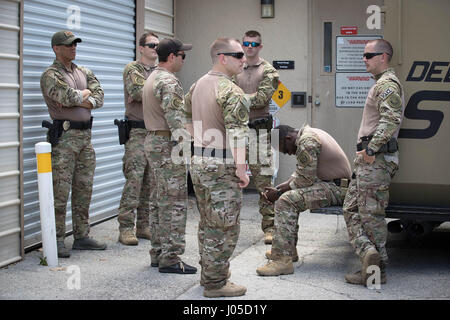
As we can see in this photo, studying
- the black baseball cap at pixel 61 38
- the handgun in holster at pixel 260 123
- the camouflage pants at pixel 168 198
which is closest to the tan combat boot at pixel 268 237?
the handgun in holster at pixel 260 123

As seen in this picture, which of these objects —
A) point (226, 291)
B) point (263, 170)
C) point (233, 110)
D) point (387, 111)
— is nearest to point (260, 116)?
point (263, 170)

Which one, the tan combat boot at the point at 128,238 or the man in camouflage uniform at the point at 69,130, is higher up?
the man in camouflage uniform at the point at 69,130

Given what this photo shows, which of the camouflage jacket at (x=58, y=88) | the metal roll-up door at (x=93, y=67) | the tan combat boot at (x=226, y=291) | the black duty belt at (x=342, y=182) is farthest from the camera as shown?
the metal roll-up door at (x=93, y=67)

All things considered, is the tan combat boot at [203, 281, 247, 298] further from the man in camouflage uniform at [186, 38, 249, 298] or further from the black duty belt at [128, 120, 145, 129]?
the black duty belt at [128, 120, 145, 129]

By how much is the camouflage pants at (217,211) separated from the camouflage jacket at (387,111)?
1.22m

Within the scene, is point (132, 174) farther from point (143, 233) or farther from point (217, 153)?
point (217, 153)

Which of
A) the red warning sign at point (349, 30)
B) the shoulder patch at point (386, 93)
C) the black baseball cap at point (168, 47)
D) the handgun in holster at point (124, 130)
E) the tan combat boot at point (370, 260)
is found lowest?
the tan combat boot at point (370, 260)

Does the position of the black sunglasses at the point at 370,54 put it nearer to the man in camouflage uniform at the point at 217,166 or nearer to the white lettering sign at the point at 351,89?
the man in camouflage uniform at the point at 217,166

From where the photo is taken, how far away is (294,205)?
5.87m

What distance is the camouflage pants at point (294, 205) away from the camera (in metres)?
5.82

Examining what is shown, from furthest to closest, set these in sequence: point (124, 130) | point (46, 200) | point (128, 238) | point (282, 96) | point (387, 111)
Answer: point (282, 96) → point (124, 130) → point (128, 238) → point (46, 200) → point (387, 111)

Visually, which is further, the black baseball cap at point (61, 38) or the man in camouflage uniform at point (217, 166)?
the black baseball cap at point (61, 38)

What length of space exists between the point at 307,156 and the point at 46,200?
2340 mm
